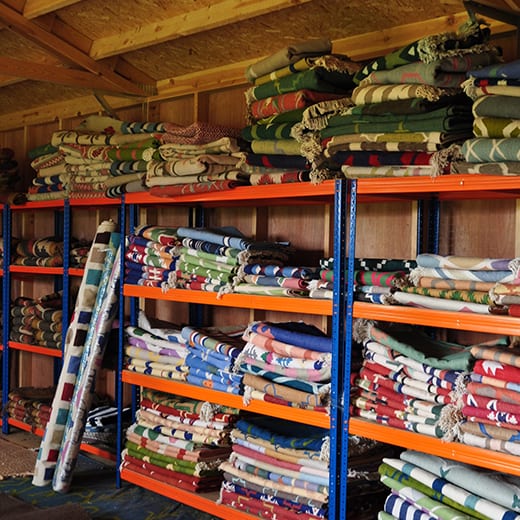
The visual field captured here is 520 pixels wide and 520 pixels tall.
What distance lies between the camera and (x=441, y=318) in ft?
9.71

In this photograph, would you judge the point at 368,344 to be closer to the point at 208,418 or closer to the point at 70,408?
the point at 208,418

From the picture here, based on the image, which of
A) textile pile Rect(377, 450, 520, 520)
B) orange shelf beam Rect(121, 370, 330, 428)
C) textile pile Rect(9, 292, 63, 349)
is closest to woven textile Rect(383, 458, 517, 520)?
textile pile Rect(377, 450, 520, 520)

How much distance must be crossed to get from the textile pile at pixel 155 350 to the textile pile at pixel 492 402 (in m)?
1.68

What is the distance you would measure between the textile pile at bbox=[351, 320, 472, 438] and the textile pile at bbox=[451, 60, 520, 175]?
2.31ft

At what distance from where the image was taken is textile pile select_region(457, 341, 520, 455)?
109 inches

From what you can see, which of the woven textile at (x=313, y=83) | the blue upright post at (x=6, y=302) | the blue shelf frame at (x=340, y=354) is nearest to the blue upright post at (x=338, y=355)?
the blue shelf frame at (x=340, y=354)

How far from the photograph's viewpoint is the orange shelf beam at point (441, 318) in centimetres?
276

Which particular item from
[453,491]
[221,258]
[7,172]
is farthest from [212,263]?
[7,172]

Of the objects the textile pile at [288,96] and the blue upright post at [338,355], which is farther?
the textile pile at [288,96]

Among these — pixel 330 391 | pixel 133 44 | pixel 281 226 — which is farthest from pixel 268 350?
pixel 133 44

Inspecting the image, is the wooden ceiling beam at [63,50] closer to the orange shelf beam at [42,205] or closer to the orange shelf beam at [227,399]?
the orange shelf beam at [42,205]

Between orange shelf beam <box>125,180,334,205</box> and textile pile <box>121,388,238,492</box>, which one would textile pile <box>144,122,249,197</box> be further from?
textile pile <box>121,388,238,492</box>

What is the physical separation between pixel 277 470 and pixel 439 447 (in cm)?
93

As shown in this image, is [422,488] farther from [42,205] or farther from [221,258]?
[42,205]
